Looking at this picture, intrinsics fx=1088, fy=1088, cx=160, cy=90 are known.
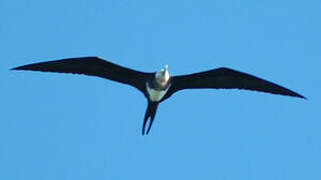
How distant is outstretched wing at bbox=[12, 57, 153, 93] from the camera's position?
18.5 m

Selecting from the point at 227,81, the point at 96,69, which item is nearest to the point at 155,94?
the point at 96,69

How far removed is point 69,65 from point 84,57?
294 millimetres

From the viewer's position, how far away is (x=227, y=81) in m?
19.0

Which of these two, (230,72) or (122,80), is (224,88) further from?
(122,80)

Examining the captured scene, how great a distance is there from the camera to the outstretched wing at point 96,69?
1852cm

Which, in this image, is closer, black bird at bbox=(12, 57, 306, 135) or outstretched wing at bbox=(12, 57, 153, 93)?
outstretched wing at bbox=(12, 57, 153, 93)

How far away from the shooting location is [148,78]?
61.7 ft

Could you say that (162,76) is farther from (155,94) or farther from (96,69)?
(96,69)

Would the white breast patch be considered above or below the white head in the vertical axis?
below

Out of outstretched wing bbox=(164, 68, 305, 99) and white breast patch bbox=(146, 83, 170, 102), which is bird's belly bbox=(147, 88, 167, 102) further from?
outstretched wing bbox=(164, 68, 305, 99)

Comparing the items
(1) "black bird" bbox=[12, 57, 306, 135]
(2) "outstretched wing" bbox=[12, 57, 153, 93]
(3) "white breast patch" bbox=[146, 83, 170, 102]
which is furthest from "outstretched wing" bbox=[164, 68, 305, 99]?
(2) "outstretched wing" bbox=[12, 57, 153, 93]

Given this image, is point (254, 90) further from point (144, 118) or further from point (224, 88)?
point (144, 118)

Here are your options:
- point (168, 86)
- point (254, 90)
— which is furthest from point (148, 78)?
point (254, 90)

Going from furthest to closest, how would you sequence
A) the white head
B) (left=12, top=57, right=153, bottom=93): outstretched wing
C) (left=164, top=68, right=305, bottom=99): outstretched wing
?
1. (left=164, top=68, right=305, bottom=99): outstretched wing
2. the white head
3. (left=12, top=57, right=153, bottom=93): outstretched wing
